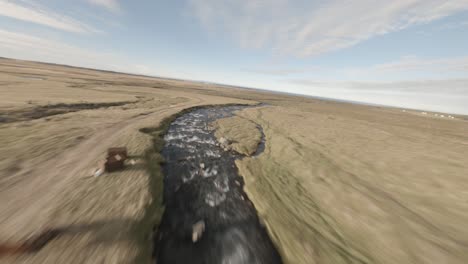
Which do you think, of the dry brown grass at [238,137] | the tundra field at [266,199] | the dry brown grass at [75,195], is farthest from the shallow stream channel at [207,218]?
the dry brown grass at [238,137]

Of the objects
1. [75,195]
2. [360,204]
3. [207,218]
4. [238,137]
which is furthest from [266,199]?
[238,137]

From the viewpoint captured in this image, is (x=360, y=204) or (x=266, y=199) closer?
(x=360, y=204)

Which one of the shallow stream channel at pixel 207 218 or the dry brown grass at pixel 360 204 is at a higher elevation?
the dry brown grass at pixel 360 204

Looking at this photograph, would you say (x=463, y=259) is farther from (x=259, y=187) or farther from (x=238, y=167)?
(x=238, y=167)

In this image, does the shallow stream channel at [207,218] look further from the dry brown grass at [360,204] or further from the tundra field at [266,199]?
the dry brown grass at [360,204]

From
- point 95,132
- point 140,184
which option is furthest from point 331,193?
point 95,132

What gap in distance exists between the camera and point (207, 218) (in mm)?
10188

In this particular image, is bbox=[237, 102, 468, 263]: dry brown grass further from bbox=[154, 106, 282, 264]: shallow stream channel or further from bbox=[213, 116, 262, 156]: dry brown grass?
bbox=[213, 116, 262, 156]: dry brown grass

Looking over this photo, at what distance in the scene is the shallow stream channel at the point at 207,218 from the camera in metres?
7.92

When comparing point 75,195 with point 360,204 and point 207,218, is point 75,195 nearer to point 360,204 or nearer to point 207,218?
point 207,218

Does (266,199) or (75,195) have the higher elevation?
(75,195)

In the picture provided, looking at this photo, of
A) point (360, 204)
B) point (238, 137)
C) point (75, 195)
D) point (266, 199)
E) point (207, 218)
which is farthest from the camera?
point (238, 137)

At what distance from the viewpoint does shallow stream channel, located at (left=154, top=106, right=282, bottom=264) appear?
7922 mm

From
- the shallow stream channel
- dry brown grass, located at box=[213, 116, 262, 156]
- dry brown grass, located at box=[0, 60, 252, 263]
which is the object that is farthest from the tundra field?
the shallow stream channel
